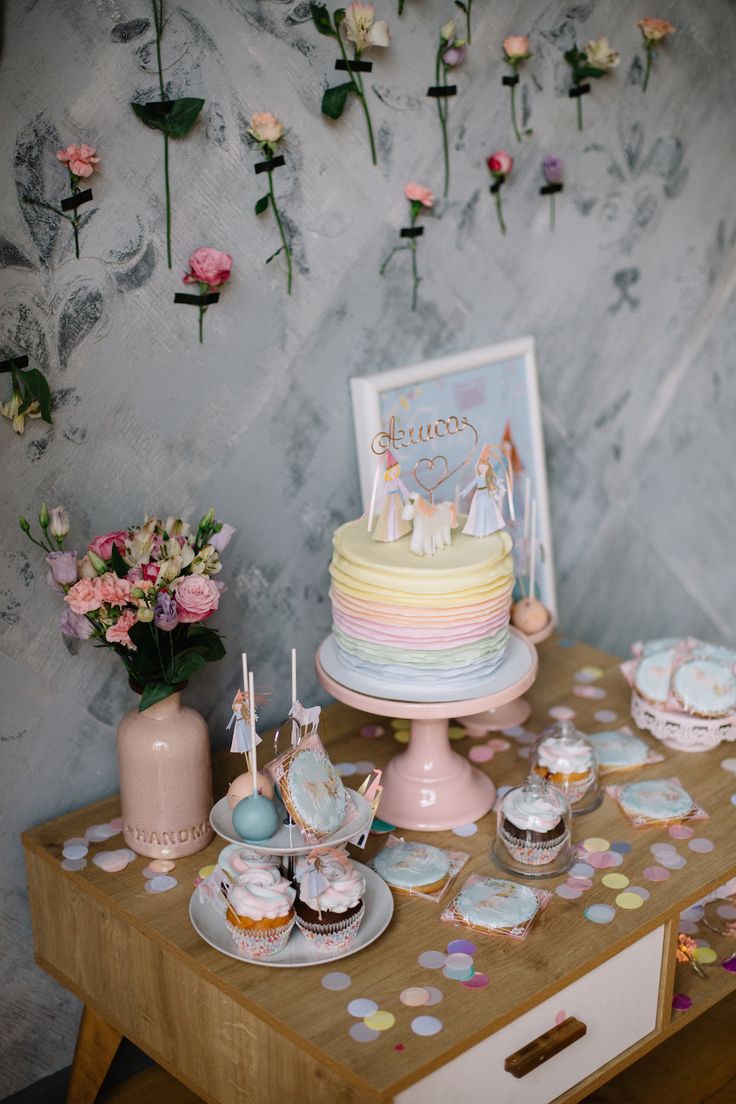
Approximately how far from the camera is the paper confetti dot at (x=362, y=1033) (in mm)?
1331

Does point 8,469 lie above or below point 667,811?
above

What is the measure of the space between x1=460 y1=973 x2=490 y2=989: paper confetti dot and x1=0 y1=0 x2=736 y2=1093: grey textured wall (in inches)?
24.8

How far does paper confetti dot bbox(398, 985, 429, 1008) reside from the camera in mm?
1386

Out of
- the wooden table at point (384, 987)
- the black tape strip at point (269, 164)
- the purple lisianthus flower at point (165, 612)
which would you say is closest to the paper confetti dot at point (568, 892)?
the wooden table at point (384, 987)

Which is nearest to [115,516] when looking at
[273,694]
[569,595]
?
[273,694]

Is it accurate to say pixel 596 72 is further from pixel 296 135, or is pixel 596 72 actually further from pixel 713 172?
pixel 296 135

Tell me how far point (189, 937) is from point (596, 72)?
1.49 metres

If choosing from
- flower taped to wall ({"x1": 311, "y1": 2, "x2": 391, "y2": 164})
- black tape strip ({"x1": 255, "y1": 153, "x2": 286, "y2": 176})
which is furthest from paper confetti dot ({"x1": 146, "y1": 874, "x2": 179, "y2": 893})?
flower taped to wall ({"x1": 311, "y1": 2, "x2": 391, "y2": 164})

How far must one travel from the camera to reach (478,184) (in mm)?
2043

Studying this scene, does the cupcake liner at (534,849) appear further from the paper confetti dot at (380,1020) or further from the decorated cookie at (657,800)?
the paper confetti dot at (380,1020)

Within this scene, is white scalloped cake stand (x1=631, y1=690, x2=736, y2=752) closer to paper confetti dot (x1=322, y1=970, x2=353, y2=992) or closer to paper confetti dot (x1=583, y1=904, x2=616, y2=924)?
paper confetti dot (x1=583, y1=904, x2=616, y2=924)

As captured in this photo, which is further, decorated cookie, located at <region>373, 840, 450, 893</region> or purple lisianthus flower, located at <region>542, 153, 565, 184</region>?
purple lisianthus flower, located at <region>542, 153, 565, 184</region>

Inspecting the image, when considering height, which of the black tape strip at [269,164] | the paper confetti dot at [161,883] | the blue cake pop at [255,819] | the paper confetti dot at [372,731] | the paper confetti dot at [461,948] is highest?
the black tape strip at [269,164]

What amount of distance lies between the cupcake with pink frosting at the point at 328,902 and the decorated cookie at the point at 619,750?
538mm
